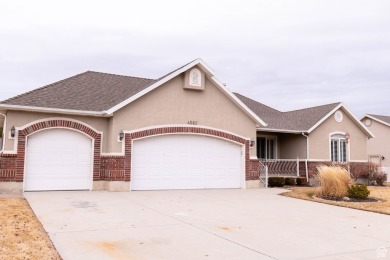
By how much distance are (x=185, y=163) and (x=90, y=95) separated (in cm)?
555

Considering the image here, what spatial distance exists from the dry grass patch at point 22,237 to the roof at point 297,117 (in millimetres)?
14441

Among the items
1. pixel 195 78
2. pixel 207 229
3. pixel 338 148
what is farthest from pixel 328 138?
pixel 207 229

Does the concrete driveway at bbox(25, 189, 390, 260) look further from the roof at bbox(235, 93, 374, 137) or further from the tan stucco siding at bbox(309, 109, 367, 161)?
the tan stucco siding at bbox(309, 109, 367, 161)

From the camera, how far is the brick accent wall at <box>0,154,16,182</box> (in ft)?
47.5

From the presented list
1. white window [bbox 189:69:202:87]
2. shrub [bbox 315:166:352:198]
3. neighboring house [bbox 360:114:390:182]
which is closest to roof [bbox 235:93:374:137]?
white window [bbox 189:69:202:87]

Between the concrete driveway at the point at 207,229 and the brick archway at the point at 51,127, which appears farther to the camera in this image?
the brick archway at the point at 51,127

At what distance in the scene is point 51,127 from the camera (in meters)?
15.3

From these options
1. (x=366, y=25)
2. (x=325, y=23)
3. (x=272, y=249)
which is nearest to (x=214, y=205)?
(x=272, y=249)

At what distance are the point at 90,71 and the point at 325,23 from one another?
1263 centimetres

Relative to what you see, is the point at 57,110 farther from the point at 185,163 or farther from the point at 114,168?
the point at 185,163

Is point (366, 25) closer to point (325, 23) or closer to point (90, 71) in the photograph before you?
point (325, 23)

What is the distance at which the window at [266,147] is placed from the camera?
23.1 meters

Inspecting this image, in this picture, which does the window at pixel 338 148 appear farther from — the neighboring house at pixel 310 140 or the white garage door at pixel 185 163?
the white garage door at pixel 185 163

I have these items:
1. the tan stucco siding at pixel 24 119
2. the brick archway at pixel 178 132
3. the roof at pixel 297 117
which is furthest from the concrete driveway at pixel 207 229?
the roof at pixel 297 117
